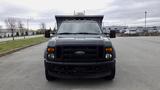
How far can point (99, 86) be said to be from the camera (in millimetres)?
5656

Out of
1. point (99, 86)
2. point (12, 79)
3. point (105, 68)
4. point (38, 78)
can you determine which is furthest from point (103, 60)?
point (12, 79)

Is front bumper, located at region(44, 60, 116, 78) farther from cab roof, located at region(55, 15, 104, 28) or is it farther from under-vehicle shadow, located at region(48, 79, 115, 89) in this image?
cab roof, located at region(55, 15, 104, 28)

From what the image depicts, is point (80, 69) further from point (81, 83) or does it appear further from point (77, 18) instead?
point (77, 18)

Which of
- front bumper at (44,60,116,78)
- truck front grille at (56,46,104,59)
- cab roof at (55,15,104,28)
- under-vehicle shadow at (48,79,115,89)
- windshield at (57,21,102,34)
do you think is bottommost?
under-vehicle shadow at (48,79,115,89)

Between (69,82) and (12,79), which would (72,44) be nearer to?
(69,82)

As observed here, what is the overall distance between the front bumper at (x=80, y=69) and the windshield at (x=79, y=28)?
5.44 ft

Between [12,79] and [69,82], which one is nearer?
[69,82]

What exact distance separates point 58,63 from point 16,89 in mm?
1202

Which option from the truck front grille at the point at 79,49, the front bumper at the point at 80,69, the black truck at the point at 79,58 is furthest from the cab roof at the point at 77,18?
the front bumper at the point at 80,69

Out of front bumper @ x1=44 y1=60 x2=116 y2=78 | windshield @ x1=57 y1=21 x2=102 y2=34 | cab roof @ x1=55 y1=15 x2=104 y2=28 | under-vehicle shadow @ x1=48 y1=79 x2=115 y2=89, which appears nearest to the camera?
front bumper @ x1=44 y1=60 x2=116 y2=78

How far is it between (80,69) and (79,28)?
2.01 meters

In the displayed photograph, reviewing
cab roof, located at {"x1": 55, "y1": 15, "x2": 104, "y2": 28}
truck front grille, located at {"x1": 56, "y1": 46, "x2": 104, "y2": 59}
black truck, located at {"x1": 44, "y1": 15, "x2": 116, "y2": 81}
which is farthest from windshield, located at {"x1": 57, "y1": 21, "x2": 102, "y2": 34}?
truck front grille, located at {"x1": 56, "y1": 46, "x2": 104, "y2": 59}

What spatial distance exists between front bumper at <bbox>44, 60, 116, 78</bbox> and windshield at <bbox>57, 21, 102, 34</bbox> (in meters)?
1.66

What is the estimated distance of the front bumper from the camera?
18.1ft
